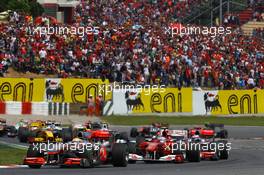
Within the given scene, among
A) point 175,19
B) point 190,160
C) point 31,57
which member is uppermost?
point 175,19

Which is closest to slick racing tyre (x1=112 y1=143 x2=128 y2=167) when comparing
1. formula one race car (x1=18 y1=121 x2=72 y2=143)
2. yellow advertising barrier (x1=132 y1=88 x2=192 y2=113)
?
formula one race car (x1=18 y1=121 x2=72 y2=143)

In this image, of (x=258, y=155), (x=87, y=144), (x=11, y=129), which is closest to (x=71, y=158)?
(x=87, y=144)

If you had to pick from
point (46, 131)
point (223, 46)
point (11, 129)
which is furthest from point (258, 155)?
point (223, 46)

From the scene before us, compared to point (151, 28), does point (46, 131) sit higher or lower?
lower

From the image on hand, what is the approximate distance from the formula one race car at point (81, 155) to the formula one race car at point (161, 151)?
1.16m

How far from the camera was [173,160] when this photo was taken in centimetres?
2236

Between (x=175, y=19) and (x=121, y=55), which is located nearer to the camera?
(x=121, y=55)

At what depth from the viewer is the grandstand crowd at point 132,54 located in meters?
40.5

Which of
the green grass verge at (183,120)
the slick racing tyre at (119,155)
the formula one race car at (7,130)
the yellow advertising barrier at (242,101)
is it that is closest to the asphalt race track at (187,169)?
the slick racing tyre at (119,155)

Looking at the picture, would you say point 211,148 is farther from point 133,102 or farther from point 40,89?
point 40,89

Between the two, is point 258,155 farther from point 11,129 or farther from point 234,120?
point 234,120

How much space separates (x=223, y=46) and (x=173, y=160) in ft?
76.8

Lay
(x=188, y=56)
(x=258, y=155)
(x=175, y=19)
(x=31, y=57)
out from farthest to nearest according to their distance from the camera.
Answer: (x=175, y=19)
(x=188, y=56)
(x=31, y=57)
(x=258, y=155)

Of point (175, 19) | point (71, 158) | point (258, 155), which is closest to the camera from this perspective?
point (71, 158)
